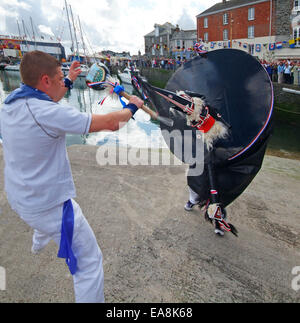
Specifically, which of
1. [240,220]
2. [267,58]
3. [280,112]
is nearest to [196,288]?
[240,220]

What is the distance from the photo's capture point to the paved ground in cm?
271

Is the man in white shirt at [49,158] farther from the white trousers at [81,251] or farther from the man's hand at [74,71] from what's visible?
the man's hand at [74,71]

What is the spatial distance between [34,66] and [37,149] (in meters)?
0.65

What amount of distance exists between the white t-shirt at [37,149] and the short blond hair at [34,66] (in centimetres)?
19

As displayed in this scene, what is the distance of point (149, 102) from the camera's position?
11.8 ft

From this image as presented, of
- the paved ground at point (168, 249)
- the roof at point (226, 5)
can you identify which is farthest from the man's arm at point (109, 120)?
the roof at point (226, 5)

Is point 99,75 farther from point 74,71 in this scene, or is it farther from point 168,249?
point 168,249

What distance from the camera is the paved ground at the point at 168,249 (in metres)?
2.71

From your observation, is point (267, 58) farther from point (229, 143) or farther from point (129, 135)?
point (229, 143)

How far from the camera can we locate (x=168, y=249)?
3.35 meters

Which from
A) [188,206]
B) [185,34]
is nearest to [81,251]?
[188,206]

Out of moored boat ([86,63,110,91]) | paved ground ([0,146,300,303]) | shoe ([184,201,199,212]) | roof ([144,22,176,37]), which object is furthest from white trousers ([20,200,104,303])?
roof ([144,22,176,37])

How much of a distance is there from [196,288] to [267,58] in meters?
32.7

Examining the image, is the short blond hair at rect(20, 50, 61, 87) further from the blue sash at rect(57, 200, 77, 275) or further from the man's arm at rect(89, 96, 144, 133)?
the blue sash at rect(57, 200, 77, 275)
